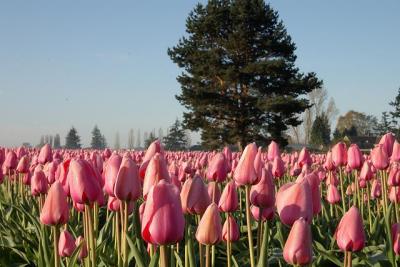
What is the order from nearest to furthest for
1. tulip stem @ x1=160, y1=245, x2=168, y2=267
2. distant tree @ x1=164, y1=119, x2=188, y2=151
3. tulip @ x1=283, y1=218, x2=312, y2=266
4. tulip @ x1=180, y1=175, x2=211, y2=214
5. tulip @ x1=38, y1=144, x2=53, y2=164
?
tulip stem @ x1=160, y1=245, x2=168, y2=267, tulip @ x1=283, y1=218, x2=312, y2=266, tulip @ x1=180, y1=175, x2=211, y2=214, tulip @ x1=38, y1=144, x2=53, y2=164, distant tree @ x1=164, y1=119, x2=188, y2=151

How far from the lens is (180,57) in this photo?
3897cm

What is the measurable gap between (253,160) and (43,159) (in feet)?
9.90

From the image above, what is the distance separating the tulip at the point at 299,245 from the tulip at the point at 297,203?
0.13 meters

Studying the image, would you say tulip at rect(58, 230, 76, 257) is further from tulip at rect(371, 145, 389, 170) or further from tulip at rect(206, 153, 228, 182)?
tulip at rect(371, 145, 389, 170)

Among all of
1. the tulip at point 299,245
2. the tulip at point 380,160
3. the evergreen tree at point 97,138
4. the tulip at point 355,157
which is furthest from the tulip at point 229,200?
the evergreen tree at point 97,138

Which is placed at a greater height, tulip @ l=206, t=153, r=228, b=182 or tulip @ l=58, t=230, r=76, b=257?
tulip @ l=206, t=153, r=228, b=182

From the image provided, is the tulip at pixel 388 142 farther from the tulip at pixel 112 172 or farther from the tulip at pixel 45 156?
the tulip at pixel 45 156

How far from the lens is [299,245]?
5.55 feet

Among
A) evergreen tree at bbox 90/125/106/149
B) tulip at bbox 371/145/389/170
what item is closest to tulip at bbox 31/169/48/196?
tulip at bbox 371/145/389/170

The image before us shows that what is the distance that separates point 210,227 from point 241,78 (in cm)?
3476

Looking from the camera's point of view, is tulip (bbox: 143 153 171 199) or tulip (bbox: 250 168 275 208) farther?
tulip (bbox: 250 168 275 208)

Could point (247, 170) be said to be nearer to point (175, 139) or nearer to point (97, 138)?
point (175, 139)

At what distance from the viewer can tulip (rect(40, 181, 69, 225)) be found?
2.17m

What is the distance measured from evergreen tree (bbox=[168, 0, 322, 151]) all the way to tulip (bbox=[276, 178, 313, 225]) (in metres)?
33.0
